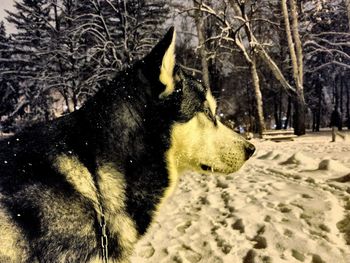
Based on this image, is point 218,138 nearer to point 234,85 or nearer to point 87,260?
point 87,260

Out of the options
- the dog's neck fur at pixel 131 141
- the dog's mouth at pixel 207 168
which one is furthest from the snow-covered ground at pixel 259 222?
the dog's mouth at pixel 207 168

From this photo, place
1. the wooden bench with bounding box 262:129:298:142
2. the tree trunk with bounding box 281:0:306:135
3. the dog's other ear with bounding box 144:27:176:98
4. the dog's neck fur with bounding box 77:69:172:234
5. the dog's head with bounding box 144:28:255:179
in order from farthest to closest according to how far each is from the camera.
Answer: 1. the tree trunk with bounding box 281:0:306:135
2. the wooden bench with bounding box 262:129:298:142
3. the dog's head with bounding box 144:28:255:179
4. the dog's other ear with bounding box 144:27:176:98
5. the dog's neck fur with bounding box 77:69:172:234

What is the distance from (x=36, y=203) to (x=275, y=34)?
114 ft

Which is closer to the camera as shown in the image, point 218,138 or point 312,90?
point 218,138

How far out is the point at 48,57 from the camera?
1046 inches

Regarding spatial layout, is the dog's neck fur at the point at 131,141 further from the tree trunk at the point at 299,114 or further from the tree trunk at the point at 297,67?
the tree trunk at the point at 299,114

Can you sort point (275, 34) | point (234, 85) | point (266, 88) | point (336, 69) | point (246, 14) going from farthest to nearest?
point (234, 85) < point (266, 88) < point (336, 69) < point (275, 34) < point (246, 14)

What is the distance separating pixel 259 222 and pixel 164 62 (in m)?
3.72

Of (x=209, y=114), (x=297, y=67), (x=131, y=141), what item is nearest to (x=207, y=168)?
(x=209, y=114)

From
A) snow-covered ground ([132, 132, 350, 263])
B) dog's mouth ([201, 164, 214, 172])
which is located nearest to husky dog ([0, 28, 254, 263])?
dog's mouth ([201, 164, 214, 172])

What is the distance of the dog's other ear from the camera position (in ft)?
9.52

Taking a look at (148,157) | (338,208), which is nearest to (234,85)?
(338,208)

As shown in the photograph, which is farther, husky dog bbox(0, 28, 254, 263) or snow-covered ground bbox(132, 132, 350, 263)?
snow-covered ground bbox(132, 132, 350, 263)

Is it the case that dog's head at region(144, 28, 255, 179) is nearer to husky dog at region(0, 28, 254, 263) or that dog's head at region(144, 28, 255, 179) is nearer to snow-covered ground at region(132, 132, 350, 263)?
husky dog at region(0, 28, 254, 263)
